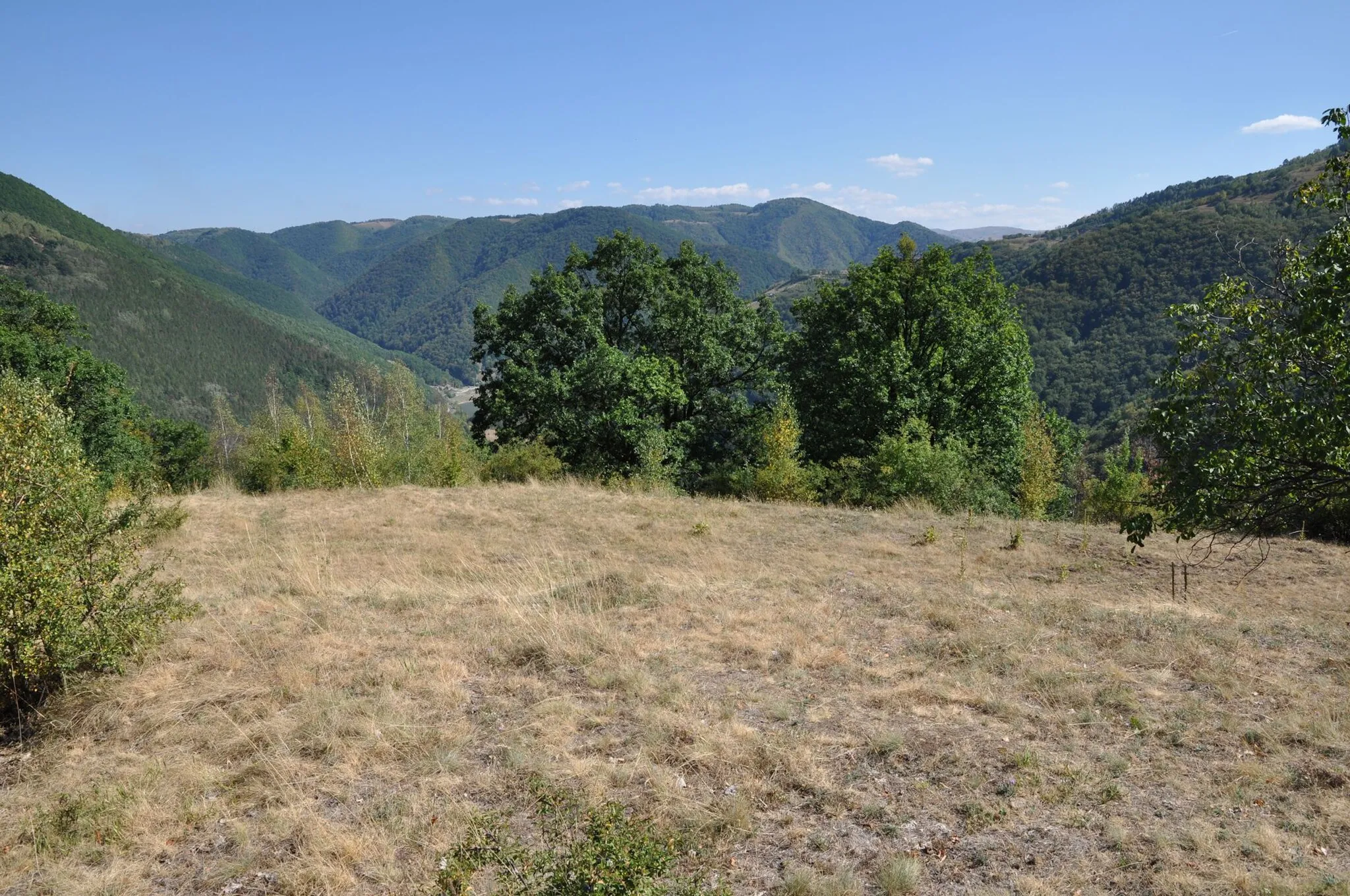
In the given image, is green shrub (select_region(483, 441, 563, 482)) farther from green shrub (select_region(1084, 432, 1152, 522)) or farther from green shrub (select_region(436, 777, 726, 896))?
green shrub (select_region(1084, 432, 1152, 522))

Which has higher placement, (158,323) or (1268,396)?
(158,323)

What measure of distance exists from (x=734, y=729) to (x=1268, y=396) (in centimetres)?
469

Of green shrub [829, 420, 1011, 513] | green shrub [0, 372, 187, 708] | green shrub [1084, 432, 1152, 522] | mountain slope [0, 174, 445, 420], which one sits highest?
mountain slope [0, 174, 445, 420]

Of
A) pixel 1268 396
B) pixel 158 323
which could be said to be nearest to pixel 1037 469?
pixel 1268 396

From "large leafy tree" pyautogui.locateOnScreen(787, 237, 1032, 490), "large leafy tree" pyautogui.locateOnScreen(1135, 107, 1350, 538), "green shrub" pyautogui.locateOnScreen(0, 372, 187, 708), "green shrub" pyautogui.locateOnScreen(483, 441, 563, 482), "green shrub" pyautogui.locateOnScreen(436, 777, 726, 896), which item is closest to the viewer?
"green shrub" pyautogui.locateOnScreen(436, 777, 726, 896)

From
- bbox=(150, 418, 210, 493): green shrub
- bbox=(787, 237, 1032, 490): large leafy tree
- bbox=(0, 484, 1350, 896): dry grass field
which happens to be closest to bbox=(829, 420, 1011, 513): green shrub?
bbox=(787, 237, 1032, 490): large leafy tree

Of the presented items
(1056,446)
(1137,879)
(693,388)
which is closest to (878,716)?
(1137,879)

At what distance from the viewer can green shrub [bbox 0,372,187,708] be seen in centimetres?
561

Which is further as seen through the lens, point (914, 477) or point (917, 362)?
point (917, 362)

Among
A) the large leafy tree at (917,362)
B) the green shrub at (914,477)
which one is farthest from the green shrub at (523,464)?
the large leafy tree at (917,362)

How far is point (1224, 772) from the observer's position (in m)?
5.39

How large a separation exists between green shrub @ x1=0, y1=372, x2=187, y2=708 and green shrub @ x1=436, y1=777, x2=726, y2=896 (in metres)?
3.99

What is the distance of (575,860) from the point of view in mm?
3357

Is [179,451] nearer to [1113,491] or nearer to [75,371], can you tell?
[75,371]
